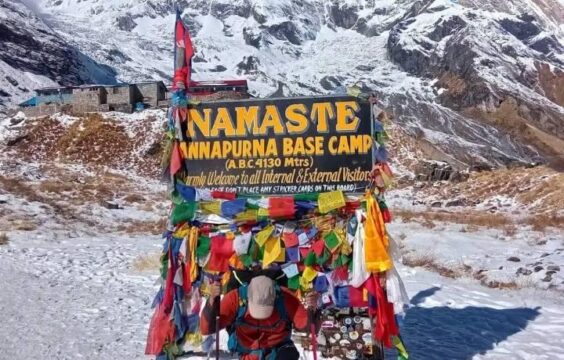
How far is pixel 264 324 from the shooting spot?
5797 millimetres

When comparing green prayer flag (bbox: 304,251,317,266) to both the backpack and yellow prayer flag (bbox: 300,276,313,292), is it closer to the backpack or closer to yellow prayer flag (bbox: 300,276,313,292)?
yellow prayer flag (bbox: 300,276,313,292)

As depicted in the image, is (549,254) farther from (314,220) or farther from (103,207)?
(103,207)

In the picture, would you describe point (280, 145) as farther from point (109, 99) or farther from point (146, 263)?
point (109, 99)

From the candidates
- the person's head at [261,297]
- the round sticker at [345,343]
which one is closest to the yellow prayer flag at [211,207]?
the person's head at [261,297]

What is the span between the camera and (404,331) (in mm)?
9250

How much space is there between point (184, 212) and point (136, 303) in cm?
437

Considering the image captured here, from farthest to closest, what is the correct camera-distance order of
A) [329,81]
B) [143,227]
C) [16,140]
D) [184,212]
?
1. [329,81]
2. [16,140]
3. [143,227]
4. [184,212]

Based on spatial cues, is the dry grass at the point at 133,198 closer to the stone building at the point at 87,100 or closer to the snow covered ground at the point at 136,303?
the snow covered ground at the point at 136,303

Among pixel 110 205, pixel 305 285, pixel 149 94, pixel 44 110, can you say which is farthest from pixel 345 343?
pixel 149 94

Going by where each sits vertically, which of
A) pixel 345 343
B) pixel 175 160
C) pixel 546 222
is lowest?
pixel 345 343

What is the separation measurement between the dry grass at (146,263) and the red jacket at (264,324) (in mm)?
8112

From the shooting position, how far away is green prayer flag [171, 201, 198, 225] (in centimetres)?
739

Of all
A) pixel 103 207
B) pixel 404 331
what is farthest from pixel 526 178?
pixel 404 331

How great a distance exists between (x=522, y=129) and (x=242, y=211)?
539ft
